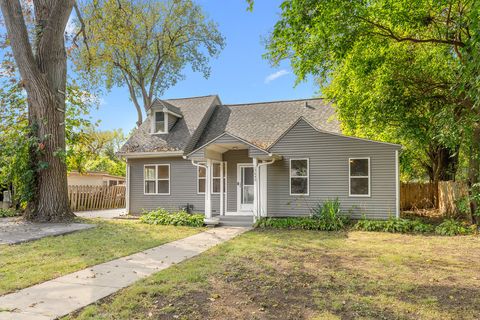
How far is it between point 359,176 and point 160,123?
942cm

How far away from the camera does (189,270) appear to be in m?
5.89

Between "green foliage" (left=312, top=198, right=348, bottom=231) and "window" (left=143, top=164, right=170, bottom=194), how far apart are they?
22.2ft

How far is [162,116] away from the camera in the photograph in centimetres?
1608

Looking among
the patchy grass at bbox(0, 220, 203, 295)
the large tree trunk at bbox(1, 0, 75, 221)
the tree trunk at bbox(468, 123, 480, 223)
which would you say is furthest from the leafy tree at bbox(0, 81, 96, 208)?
the tree trunk at bbox(468, 123, 480, 223)

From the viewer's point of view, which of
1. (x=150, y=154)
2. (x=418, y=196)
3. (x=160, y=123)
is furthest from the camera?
(x=418, y=196)

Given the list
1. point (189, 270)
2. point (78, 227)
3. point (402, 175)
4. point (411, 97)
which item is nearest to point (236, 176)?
point (78, 227)

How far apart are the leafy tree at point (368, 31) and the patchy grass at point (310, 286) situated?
15.1 ft

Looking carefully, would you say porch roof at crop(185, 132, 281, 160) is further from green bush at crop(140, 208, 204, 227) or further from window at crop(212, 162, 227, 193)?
green bush at crop(140, 208, 204, 227)

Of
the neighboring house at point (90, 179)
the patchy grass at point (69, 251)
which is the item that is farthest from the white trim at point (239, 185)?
the neighboring house at point (90, 179)

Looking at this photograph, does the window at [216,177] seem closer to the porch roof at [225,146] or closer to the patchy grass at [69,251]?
the porch roof at [225,146]

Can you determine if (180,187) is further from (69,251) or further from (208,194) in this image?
(69,251)

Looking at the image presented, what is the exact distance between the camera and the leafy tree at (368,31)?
8734 mm

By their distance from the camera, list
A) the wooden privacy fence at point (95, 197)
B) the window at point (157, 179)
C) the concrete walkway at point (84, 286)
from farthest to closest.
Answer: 1. the wooden privacy fence at point (95, 197)
2. the window at point (157, 179)
3. the concrete walkway at point (84, 286)

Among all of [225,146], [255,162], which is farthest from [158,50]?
[255,162]
